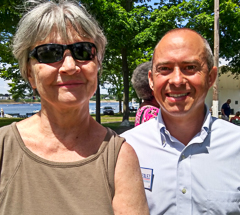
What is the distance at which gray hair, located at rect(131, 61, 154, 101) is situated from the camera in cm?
356

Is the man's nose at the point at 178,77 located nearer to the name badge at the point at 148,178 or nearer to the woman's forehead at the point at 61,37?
the name badge at the point at 148,178

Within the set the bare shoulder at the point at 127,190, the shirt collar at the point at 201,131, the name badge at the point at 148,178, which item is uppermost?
the shirt collar at the point at 201,131

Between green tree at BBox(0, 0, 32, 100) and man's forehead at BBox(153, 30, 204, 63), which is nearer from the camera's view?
man's forehead at BBox(153, 30, 204, 63)

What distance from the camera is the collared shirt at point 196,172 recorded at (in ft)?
6.18

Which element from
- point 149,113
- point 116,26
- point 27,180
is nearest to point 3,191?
point 27,180

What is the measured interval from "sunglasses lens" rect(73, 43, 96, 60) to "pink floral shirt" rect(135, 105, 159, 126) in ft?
5.69

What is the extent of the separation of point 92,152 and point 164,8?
15.7 meters

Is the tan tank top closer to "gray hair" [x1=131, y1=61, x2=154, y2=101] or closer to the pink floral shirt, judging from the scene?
the pink floral shirt

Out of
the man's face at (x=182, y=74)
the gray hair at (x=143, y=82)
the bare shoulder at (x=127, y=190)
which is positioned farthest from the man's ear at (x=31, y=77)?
the gray hair at (x=143, y=82)

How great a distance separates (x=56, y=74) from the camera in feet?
4.90

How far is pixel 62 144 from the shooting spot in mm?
1607

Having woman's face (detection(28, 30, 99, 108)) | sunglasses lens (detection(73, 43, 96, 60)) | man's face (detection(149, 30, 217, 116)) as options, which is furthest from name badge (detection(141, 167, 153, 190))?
sunglasses lens (detection(73, 43, 96, 60))

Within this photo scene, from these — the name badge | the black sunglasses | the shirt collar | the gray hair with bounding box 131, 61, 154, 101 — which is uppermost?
the black sunglasses

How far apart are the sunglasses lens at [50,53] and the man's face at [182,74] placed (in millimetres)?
872
